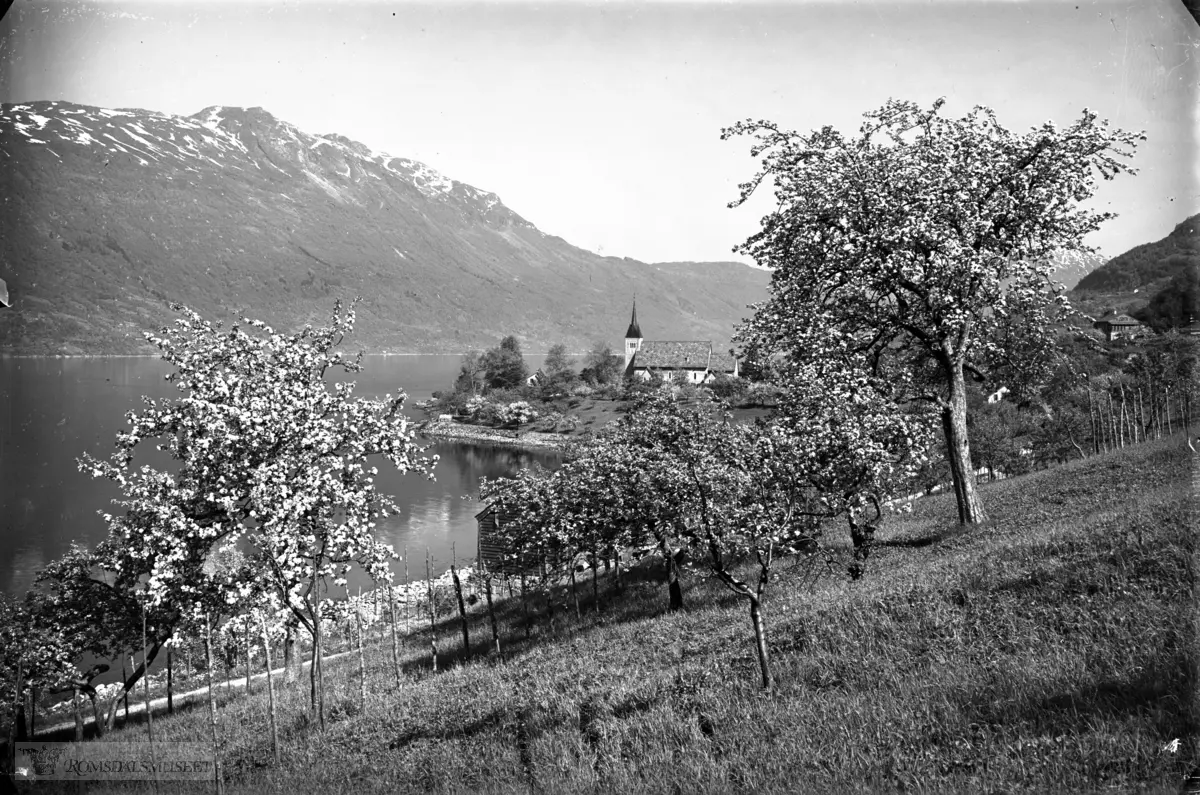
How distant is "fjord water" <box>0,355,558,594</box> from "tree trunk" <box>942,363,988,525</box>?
39.7 feet

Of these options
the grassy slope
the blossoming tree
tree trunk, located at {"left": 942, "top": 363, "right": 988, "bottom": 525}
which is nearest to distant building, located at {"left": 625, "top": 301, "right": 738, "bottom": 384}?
tree trunk, located at {"left": 942, "top": 363, "right": 988, "bottom": 525}

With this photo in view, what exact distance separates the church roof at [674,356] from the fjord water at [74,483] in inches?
2908

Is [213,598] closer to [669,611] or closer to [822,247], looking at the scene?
[669,611]

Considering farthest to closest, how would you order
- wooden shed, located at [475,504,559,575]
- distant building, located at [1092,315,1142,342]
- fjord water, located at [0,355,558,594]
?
distant building, located at [1092,315,1142,342] < fjord water, located at [0,355,558,594] < wooden shed, located at [475,504,559,575]

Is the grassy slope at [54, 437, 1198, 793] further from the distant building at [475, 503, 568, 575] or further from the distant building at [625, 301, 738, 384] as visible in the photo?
the distant building at [625, 301, 738, 384]

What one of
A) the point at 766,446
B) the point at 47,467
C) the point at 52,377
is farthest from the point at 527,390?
the point at 766,446

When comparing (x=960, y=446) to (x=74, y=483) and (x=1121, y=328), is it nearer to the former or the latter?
(x=74, y=483)

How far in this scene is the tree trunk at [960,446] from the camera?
17.6m

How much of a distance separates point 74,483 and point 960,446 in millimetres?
59516

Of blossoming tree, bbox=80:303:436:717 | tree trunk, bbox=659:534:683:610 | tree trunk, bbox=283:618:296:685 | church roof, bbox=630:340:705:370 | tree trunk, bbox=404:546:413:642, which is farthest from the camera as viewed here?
church roof, bbox=630:340:705:370

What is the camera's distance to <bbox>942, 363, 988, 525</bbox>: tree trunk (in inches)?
693

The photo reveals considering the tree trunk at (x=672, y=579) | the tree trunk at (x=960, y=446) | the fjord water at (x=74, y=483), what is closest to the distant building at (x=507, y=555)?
the fjord water at (x=74, y=483)

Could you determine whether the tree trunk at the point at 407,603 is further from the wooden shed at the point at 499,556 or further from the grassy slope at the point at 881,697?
the grassy slope at the point at 881,697

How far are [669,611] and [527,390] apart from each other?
452 ft
